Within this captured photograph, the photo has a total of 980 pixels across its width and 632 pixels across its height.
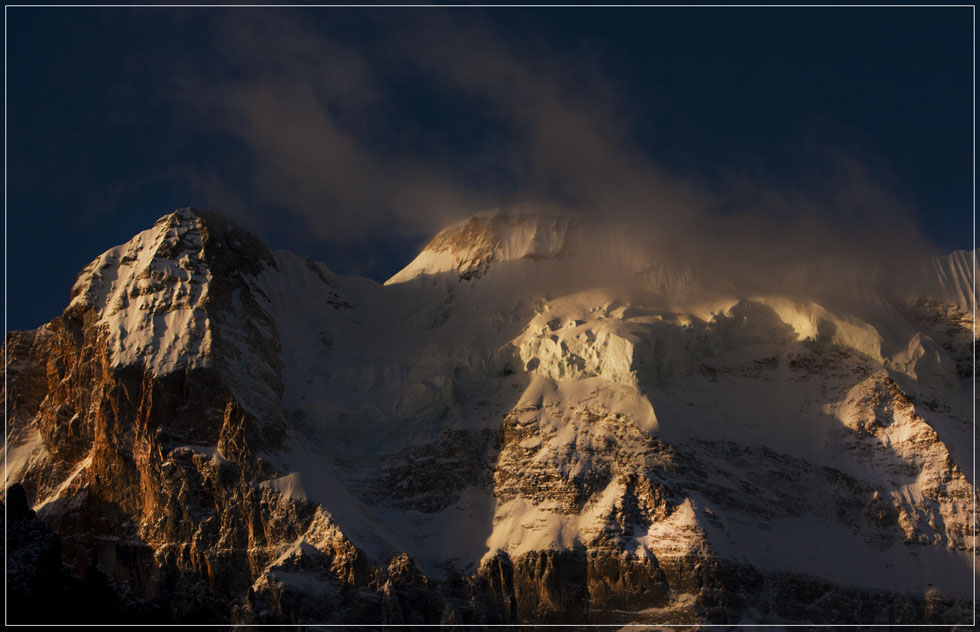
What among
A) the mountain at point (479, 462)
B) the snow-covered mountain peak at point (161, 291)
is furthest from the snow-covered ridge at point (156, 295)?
the mountain at point (479, 462)

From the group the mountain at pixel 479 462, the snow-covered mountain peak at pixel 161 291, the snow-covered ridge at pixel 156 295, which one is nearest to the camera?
the mountain at pixel 479 462

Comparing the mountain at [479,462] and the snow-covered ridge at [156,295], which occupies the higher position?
the snow-covered ridge at [156,295]

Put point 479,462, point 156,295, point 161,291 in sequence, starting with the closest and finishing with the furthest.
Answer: point 479,462
point 156,295
point 161,291

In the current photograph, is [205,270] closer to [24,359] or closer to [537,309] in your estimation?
[24,359]

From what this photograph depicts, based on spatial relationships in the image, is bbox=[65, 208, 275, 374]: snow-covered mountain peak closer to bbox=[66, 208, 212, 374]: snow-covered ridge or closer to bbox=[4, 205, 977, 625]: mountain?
bbox=[66, 208, 212, 374]: snow-covered ridge

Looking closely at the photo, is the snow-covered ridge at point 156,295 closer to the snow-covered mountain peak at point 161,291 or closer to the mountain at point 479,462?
the snow-covered mountain peak at point 161,291

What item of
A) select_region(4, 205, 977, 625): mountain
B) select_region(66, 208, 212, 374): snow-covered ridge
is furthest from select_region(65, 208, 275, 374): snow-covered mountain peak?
select_region(4, 205, 977, 625): mountain

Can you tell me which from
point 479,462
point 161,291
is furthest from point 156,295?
point 479,462

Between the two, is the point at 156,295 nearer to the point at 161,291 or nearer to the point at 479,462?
the point at 161,291
